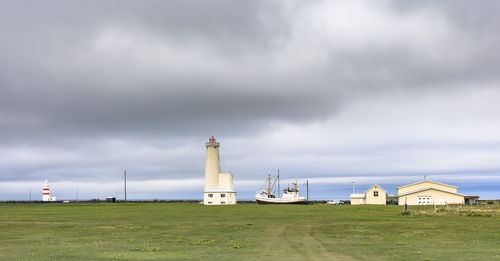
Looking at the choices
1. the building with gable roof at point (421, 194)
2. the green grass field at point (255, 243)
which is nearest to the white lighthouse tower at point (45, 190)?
the building with gable roof at point (421, 194)

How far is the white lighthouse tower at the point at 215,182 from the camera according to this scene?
361ft

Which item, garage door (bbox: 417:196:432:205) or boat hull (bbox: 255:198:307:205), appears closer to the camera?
garage door (bbox: 417:196:432:205)

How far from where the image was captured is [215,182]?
110688 millimetres

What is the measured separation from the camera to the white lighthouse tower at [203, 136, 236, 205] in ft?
361

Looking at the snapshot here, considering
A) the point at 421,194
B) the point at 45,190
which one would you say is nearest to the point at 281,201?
the point at 421,194

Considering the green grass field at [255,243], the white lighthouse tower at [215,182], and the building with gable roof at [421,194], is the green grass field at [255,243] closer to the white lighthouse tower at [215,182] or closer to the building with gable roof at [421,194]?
the building with gable roof at [421,194]

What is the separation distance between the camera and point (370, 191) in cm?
10950

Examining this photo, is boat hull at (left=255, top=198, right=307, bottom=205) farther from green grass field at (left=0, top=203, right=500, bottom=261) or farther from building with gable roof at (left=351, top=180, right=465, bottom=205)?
green grass field at (left=0, top=203, right=500, bottom=261)

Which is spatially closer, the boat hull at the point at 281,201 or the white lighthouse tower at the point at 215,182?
the white lighthouse tower at the point at 215,182

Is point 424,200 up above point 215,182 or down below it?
below

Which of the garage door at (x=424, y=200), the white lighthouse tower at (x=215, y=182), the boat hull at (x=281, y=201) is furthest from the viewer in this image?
the boat hull at (x=281, y=201)

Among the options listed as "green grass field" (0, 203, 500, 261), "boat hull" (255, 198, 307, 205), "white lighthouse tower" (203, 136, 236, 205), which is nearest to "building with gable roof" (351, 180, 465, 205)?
"boat hull" (255, 198, 307, 205)

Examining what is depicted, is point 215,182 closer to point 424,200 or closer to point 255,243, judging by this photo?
point 424,200

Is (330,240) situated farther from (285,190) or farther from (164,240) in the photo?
(285,190)
